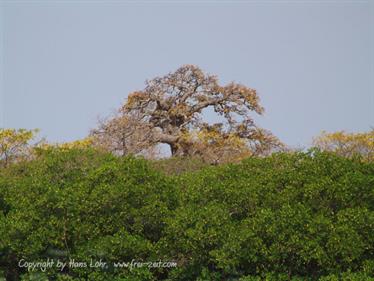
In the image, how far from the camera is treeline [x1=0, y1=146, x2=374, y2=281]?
9.39m

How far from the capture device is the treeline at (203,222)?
30.8ft

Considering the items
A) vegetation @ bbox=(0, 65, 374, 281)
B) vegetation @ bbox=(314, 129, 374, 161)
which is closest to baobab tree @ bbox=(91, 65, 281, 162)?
vegetation @ bbox=(314, 129, 374, 161)

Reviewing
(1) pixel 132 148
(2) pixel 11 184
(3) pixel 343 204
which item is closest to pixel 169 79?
(1) pixel 132 148

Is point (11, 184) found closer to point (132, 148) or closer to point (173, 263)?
point (173, 263)

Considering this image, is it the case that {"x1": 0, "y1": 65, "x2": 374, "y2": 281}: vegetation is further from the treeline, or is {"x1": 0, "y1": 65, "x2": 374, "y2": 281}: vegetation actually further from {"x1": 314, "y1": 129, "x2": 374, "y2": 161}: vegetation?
{"x1": 314, "y1": 129, "x2": 374, "y2": 161}: vegetation

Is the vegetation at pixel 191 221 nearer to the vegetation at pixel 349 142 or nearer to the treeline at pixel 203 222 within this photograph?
the treeline at pixel 203 222

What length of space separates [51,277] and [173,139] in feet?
53.3

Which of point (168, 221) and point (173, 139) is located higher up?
point (173, 139)

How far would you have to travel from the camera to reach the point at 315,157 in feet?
34.4

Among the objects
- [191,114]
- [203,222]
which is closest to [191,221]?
[203,222]

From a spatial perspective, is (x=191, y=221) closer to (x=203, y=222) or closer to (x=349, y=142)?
(x=203, y=222)

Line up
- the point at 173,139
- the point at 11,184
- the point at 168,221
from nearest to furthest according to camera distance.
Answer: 1. the point at 168,221
2. the point at 11,184
3. the point at 173,139

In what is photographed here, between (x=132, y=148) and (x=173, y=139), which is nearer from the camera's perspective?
(x=132, y=148)

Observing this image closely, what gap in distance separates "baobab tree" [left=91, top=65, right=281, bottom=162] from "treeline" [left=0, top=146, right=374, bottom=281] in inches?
580
